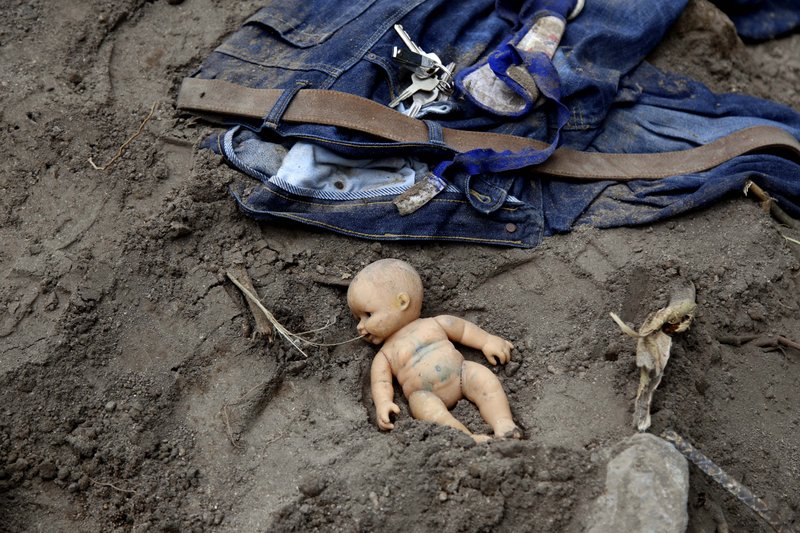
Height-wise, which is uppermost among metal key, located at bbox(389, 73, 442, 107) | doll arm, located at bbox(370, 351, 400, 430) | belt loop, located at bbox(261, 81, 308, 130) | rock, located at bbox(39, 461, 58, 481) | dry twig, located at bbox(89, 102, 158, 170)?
belt loop, located at bbox(261, 81, 308, 130)

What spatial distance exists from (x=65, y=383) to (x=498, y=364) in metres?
1.66

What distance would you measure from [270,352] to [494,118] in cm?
153

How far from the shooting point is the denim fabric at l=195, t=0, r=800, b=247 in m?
3.36

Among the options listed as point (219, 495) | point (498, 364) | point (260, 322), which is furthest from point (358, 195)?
point (219, 495)

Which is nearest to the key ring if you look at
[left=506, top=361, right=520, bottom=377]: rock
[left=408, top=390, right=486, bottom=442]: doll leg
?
[left=506, top=361, right=520, bottom=377]: rock

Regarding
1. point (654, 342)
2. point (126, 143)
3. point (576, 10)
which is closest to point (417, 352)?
point (654, 342)

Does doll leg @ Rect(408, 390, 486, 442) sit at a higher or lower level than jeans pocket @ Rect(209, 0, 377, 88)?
lower

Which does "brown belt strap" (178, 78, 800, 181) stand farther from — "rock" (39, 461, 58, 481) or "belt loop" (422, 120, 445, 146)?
"rock" (39, 461, 58, 481)

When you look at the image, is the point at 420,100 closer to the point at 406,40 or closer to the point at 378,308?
the point at 406,40

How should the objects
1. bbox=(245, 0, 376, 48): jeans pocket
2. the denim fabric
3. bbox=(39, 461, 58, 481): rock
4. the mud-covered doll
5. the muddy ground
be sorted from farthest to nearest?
bbox=(245, 0, 376, 48): jeans pocket < the denim fabric < the mud-covered doll < bbox=(39, 461, 58, 481): rock < the muddy ground

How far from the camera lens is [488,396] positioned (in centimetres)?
283

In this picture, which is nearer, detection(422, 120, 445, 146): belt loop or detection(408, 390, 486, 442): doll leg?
detection(408, 390, 486, 442): doll leg

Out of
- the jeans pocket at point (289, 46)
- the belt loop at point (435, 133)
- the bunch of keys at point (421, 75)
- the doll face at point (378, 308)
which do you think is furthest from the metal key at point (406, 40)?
the doll face at point (378, 308)

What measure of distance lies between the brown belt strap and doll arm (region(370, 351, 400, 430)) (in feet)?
3.34
